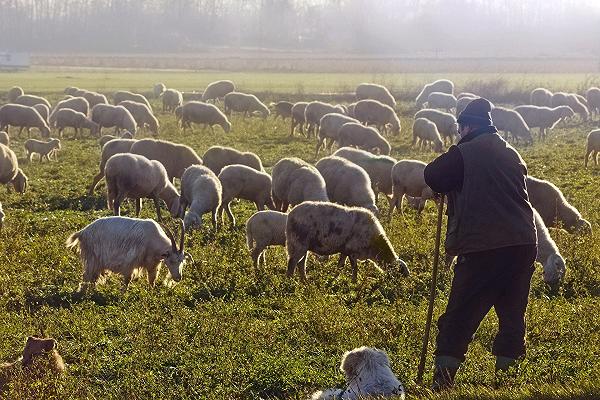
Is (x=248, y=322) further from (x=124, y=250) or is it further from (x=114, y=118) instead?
(x=114, y=118)

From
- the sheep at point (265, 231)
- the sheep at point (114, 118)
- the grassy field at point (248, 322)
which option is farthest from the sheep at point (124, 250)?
the sheep at point (114, 118)

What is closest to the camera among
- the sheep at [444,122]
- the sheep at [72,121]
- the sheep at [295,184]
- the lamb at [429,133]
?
the sheep at [295,184]

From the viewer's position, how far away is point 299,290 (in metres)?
9.16

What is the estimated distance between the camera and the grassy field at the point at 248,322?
6344mm

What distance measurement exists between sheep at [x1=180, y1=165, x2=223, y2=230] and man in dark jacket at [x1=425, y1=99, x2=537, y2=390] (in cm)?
749

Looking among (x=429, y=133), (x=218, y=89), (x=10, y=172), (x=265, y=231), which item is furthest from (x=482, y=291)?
(x=218, y=89)

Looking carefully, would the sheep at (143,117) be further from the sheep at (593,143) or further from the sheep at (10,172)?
the sheep at (593,143)

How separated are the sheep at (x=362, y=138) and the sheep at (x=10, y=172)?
935cm

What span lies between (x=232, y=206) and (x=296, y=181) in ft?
9.65

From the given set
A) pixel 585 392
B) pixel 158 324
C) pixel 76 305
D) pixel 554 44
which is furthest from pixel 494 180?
→ pixel 554 44

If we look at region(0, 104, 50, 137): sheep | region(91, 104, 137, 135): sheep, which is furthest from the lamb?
region(0, 104, 50, 137): sheep

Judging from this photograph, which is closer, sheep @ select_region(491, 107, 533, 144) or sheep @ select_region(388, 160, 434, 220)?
sheep @ select_region(388, 160, 434, 220)

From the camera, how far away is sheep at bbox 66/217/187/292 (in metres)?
9.45

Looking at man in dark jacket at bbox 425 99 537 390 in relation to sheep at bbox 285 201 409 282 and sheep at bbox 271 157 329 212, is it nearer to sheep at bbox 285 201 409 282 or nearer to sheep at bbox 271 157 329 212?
sheep at bbox 285 201 409 282
